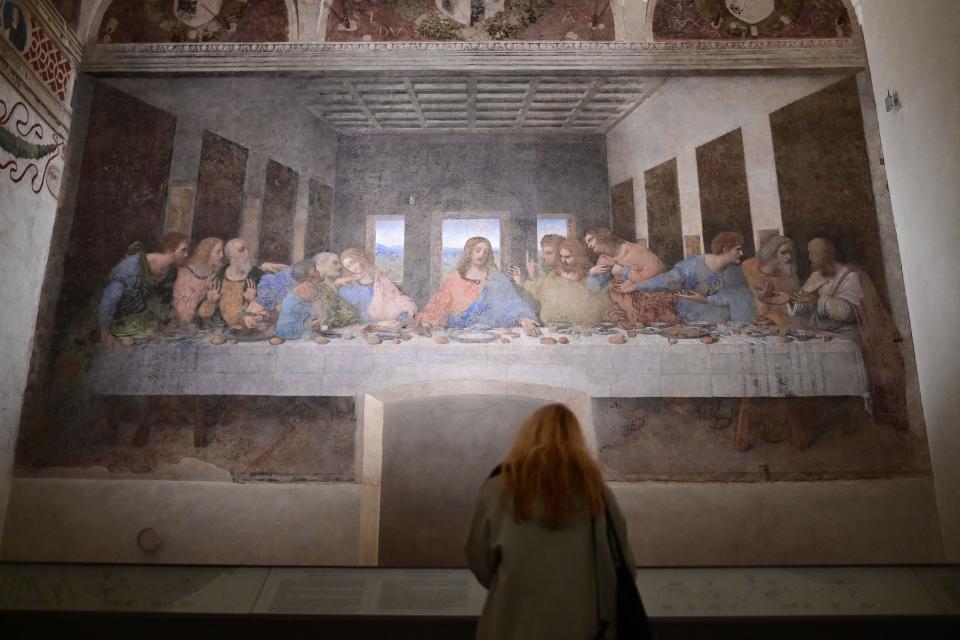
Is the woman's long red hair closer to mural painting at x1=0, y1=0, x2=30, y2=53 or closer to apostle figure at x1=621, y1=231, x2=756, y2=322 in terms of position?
apostle figure at x1=621, y1=231, x2=756, y2=322

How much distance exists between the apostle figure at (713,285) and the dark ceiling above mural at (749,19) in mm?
2051

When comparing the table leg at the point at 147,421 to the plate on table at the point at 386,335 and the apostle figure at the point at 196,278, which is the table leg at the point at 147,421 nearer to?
the apostle figure at the point at 196,278

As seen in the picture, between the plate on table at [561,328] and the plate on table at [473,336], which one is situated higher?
the plate on table at [561,328]

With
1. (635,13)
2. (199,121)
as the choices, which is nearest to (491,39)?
(635,13)

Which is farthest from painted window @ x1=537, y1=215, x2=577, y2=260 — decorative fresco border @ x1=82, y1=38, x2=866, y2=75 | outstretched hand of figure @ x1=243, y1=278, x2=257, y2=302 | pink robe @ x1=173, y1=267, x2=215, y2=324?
pink robe @ x1=173, y1=267, x2=215, y2=324

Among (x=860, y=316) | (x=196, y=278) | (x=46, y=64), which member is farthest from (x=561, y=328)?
(x=46, y=64)

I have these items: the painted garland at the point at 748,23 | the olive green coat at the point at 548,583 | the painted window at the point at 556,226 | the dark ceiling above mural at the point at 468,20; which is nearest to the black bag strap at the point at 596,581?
the olive green coat at the point at 548,583

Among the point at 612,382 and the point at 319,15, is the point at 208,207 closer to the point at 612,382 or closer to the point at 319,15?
the point at 319,15

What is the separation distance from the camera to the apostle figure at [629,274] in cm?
572

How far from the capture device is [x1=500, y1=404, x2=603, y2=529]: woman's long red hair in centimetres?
233

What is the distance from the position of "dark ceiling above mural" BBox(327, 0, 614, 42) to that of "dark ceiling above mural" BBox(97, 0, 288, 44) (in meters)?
0.62

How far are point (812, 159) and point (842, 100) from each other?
68 centimetres

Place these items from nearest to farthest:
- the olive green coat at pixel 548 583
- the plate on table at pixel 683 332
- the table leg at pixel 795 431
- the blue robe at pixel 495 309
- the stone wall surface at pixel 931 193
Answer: the olive green coat at pixel 548 583
the stone wall surface at pixel 931 193
the table leg at pixel 795 431
the plate on table at pixel 683 332
the blue robe at pixel 495 309

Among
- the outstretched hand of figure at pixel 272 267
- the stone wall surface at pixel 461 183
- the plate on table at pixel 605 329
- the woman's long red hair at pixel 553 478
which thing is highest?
the stone wall surface at pixel 461 183
